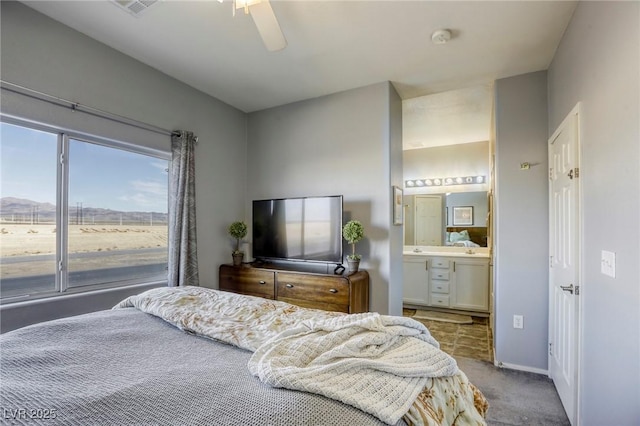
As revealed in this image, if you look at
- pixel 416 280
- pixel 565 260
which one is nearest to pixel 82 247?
pixel 565 260

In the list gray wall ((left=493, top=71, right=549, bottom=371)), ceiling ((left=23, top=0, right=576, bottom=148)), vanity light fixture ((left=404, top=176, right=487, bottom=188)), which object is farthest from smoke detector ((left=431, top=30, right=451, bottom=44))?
vanity light fixture ((left=404, top=176, right=487, bottom=188))

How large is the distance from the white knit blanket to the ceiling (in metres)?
1.97

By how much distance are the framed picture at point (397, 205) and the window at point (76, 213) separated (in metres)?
2.31

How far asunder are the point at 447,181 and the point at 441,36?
10.4ft

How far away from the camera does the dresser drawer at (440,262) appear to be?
4457 mm

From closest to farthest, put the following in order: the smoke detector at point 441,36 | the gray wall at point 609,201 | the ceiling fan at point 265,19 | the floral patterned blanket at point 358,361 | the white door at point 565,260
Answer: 1. the floral patterned blanket at point 358,361
2. the gray wall at point 609,201
3. the ceiling fan at point 265,19
4. the white door at point 565,260
5. the smoke detector at point 441,36

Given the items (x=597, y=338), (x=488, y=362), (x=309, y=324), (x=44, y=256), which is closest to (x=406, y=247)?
(x=488, y=362)

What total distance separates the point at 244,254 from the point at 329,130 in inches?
69.2

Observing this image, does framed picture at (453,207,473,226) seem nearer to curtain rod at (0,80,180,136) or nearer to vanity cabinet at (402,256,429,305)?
vanity cabinet at (402,256,429,305)

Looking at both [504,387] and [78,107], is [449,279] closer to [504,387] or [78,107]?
[504,387]

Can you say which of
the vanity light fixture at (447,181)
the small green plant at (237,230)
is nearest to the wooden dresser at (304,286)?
the small green plant at (237,230)

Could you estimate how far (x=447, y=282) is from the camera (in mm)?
4441

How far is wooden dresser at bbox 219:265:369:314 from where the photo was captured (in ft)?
8.94

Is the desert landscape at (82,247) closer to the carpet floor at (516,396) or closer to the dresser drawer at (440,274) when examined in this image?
the carpet floor at (516,396)
